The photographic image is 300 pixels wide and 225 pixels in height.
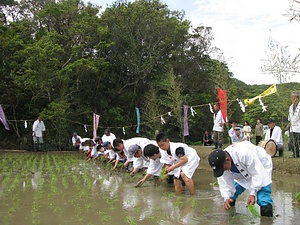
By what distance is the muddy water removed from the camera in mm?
4566

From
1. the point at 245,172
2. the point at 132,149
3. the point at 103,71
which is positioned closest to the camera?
the point at 245,172

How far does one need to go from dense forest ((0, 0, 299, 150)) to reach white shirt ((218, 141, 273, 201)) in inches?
569

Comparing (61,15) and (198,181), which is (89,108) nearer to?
(61,15)

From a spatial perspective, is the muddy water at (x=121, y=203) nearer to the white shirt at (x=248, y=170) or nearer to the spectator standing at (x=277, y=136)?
the white shirt at (x=248, y=170)

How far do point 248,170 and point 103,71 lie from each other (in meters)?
20.4

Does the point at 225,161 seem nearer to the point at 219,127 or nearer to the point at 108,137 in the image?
the point at 219,127

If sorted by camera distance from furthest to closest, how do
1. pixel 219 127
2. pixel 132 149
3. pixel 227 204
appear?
pixel 219 127
pixel 132 149
pixel 227 204

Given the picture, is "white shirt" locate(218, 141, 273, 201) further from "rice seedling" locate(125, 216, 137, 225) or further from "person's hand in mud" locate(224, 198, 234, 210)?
"rice seedling" locate(125, 216, 137, 225)

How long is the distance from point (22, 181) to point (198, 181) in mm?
3806

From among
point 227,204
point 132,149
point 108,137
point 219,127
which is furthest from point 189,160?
point 108,137

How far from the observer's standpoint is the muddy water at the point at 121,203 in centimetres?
457

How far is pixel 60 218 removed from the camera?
4.69 m

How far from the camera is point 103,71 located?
24.2 meters

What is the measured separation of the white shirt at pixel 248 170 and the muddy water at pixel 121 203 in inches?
14.5
